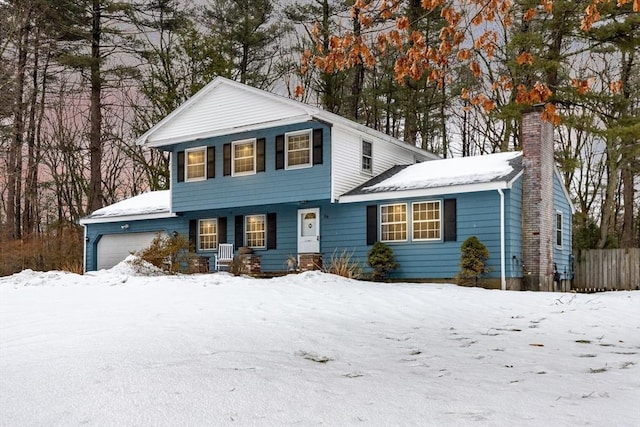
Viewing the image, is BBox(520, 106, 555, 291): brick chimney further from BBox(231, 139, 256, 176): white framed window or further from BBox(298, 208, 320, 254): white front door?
BBox(231, 139, 256, 176): white framed window

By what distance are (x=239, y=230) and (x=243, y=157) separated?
8.82 feet

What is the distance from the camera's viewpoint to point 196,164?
70.1 ft

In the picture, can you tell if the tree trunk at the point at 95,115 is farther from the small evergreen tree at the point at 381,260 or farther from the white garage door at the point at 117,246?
the small evergreen tree at the point at 381,260

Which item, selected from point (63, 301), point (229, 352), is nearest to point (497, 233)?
point (63, 301)

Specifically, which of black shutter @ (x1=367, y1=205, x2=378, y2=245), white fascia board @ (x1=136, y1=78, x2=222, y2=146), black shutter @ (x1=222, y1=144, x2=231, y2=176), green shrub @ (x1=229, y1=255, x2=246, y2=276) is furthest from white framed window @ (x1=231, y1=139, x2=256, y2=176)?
black shutter @ (x1=367, y1=205, x2=378, y2=245)

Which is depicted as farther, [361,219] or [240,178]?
[240,178]

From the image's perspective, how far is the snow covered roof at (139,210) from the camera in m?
22.8

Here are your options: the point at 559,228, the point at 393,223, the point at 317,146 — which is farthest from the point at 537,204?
the point at 317,146

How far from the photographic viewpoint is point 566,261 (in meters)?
19.5

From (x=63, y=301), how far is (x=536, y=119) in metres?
14.1

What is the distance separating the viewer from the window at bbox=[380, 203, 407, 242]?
58.0ft

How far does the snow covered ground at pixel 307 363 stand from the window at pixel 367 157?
11.0m

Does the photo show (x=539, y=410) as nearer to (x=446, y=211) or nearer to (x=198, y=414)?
(x=198, y=414)

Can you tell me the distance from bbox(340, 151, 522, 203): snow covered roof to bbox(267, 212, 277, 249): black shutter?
309 cm
